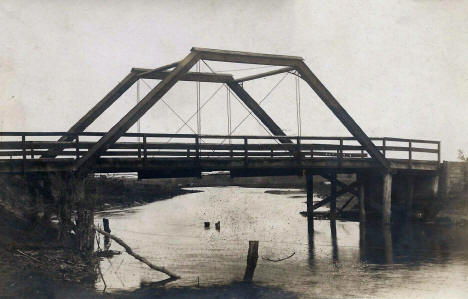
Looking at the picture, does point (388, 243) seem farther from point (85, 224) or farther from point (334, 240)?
point (85, 224)

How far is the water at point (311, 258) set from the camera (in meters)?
11.1

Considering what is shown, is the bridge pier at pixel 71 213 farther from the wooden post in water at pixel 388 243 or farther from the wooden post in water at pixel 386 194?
the wooden post in water at pixel 386 194

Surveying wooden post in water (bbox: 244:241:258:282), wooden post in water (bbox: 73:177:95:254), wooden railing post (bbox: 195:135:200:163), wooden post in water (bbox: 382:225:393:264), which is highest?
wooden railing post (bbox: 195:135:200:163)

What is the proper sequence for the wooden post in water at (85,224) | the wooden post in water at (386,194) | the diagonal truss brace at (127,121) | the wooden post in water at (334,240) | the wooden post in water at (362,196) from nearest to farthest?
the wooden post in water at (85,224)
the diagonal truss brace at (127,121)
the wooden post in water at (334,240)
the wooden post in water at (386,194)
the wooden post in water at (362,196)

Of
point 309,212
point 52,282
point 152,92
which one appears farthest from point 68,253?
point 309,212

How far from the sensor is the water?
1112 centimetres

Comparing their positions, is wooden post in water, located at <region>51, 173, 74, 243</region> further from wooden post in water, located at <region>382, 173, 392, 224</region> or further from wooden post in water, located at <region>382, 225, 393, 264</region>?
wooden post in water, located at <region>382, 173, 392, 224</region>

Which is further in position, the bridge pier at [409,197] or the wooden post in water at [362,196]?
the bridge pier at [409,197]

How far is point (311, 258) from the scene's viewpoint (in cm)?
1473

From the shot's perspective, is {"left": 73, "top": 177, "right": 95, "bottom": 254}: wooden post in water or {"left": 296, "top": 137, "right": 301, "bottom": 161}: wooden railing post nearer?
{"left": 73, "top": 177, "right": 95, "bottom": 254}: wooden post in water

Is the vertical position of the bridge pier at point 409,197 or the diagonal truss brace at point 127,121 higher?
the diagonal truss brace at point 127,121

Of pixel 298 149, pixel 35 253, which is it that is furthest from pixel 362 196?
pixel 35 253

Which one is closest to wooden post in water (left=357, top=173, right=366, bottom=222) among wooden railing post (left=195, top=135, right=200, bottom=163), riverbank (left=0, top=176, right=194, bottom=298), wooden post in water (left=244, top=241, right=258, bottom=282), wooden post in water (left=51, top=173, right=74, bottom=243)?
wooden railing post (left=195, top=135, right=200, bottom=163)

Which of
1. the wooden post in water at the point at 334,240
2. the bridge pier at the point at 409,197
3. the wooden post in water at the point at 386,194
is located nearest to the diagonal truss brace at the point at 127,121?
the wooden post in water at the point at 334,240
